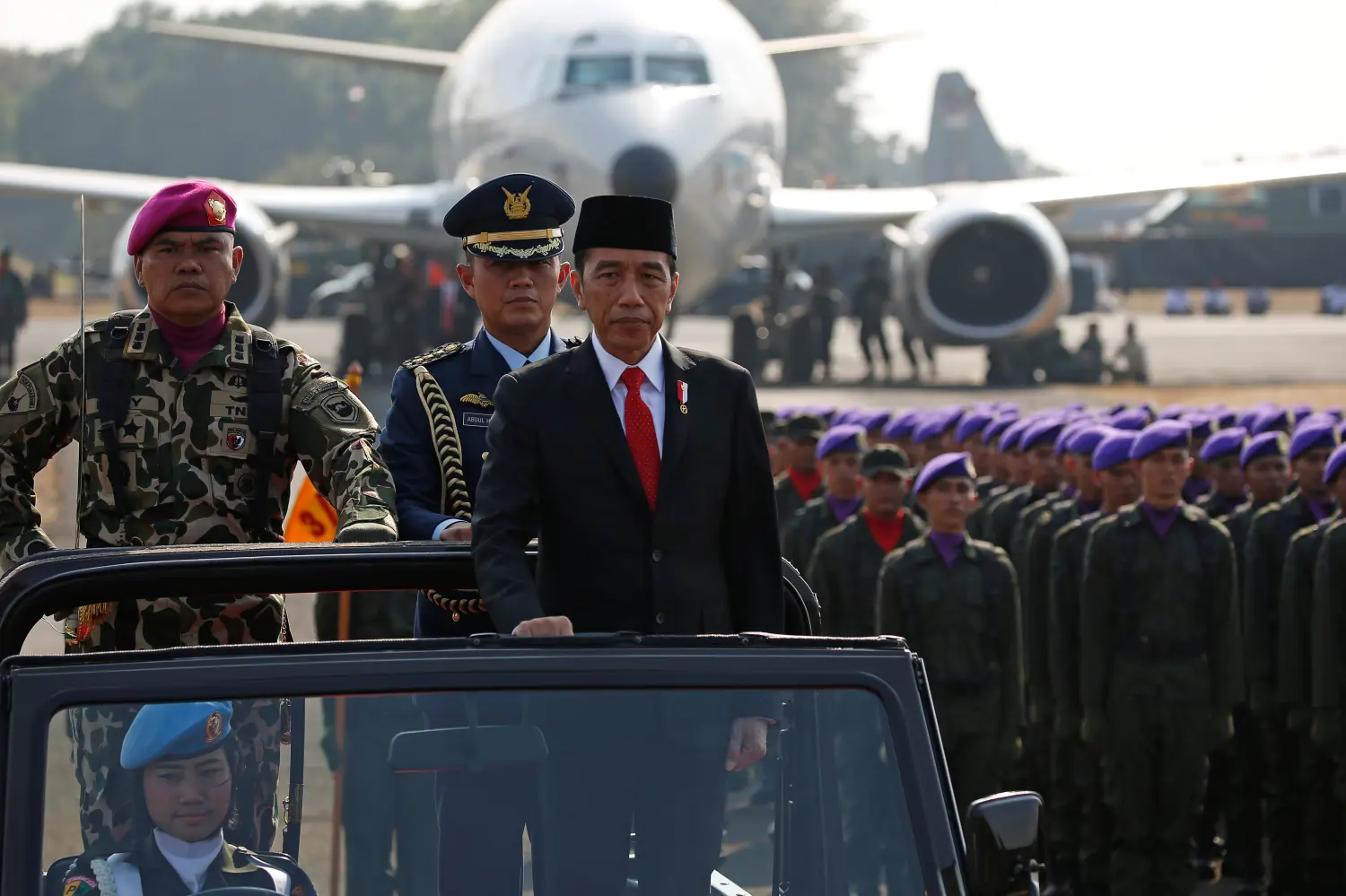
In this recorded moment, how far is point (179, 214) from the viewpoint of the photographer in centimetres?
462

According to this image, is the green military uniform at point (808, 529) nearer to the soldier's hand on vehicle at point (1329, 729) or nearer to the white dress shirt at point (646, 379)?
the soldier's hand on vehicle at point (1329, 729)

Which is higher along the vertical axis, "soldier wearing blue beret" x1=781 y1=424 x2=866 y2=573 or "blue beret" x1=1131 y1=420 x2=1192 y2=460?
"blue beret" x1=1131 y1=420 x2=1192 y2=460

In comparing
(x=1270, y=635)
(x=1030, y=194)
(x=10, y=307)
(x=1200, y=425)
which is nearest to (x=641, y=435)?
(x=1270, y=635)

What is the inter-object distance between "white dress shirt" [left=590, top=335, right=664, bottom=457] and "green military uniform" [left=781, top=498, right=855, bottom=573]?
22.1 feet

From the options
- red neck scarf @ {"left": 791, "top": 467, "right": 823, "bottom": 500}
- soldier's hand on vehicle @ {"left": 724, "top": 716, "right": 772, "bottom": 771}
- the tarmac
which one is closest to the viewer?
soldier's hand on vehicle @ {"left": 724, "top": 716, "right": 772, "bottom": 771}

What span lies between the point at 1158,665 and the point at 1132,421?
3.58m

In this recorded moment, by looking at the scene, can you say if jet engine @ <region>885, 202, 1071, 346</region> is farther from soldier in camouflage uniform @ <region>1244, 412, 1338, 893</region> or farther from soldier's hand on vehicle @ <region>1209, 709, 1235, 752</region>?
soldier's hand on vehicle @ <region>1209, 709, 1235, 752</region>

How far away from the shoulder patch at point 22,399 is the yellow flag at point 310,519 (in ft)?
16.4

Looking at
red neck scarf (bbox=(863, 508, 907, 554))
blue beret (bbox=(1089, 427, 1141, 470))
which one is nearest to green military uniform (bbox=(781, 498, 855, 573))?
red neck scarf (bbox=(863, 508, 907, 554))

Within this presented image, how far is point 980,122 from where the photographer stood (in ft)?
283

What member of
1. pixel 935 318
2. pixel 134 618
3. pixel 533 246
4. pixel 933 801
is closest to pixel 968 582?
pixel 533 246

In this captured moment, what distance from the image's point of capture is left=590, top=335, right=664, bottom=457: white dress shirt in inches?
159

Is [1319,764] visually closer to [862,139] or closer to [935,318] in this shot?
[935,318]

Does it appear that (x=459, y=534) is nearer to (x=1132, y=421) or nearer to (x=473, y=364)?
(x=473, y=364)
